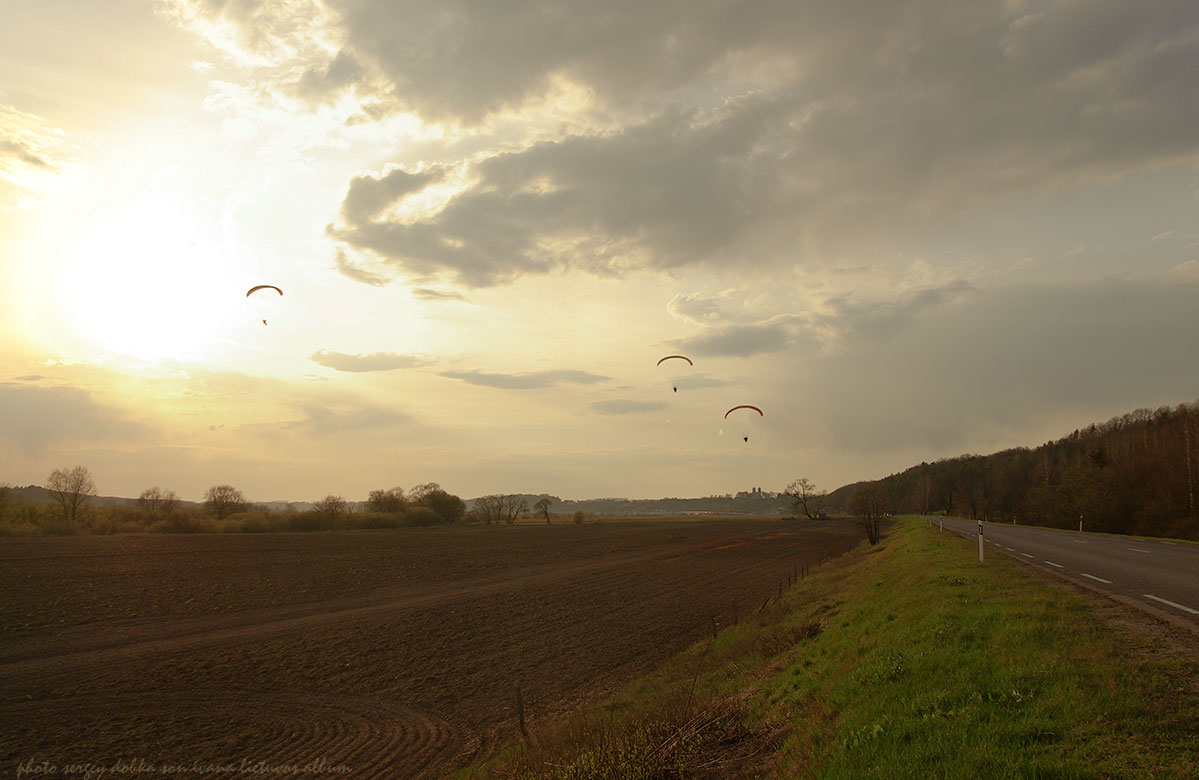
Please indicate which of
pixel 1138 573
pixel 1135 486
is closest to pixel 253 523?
pixel 1138 573

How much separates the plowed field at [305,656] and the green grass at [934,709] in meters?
5.03

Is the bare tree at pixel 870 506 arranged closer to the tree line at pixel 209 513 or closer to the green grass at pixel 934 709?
the green grass at pixel 934 709

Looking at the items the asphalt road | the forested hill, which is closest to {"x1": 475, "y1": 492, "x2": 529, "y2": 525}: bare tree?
the forested hill

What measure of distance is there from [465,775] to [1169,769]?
1207 cm

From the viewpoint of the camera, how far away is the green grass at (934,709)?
621cm

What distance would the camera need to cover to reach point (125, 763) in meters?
13.8

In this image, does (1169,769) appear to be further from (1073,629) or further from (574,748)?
(574,748)

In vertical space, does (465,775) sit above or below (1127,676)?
below

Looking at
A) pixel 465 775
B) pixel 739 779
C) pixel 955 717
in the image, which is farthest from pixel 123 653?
pixel 955 717

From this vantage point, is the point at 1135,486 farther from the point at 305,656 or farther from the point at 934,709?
the point at 305,656

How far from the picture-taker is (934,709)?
306 inches

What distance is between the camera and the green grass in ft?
20.4

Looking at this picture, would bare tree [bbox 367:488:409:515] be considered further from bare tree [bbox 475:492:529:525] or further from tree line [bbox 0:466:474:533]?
bare tree [bbox 475:492:529:525]

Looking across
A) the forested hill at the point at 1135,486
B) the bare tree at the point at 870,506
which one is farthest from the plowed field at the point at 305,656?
the forested hill at the point at 1135,486
